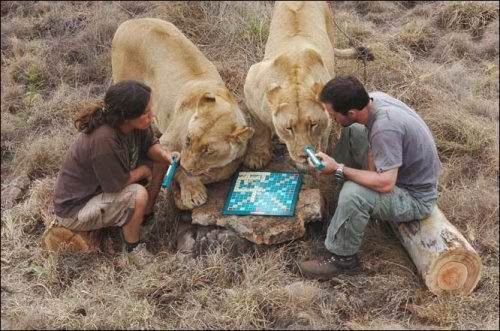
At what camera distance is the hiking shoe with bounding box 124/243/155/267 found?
5.16 metres

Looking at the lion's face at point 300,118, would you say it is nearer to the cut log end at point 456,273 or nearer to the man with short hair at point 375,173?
the man with short hair at point 375,173

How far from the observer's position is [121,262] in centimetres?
516

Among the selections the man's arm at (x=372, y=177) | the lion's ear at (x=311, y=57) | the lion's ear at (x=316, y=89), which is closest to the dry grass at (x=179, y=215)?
the man's arm at (x=372, y=177)

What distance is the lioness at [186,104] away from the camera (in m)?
5.05

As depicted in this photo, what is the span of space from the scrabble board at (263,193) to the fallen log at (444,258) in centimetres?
111

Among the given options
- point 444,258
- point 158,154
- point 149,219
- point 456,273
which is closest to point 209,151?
point 158,154

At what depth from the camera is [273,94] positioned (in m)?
5.03

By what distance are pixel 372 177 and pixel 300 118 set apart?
76 cm

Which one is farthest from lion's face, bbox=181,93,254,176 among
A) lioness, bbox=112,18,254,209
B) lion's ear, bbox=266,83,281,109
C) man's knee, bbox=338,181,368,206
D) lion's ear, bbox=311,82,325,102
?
man's knee, bbox=338,181,368,206

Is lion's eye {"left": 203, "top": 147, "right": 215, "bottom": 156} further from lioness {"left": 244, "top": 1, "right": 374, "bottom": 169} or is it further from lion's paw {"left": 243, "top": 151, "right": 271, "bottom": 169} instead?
lion's paw {"left": 243, "top": 151, "right": 271, "bottom": 169}

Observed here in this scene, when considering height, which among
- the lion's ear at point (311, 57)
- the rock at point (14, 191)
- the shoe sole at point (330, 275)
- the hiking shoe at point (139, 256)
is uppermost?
the lion's ear at point (311, 57)

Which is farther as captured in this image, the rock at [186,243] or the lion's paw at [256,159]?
the lion's paw at [256,159]

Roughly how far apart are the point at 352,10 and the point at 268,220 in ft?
19.0

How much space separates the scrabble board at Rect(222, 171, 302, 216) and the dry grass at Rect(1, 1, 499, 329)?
1.09ft
